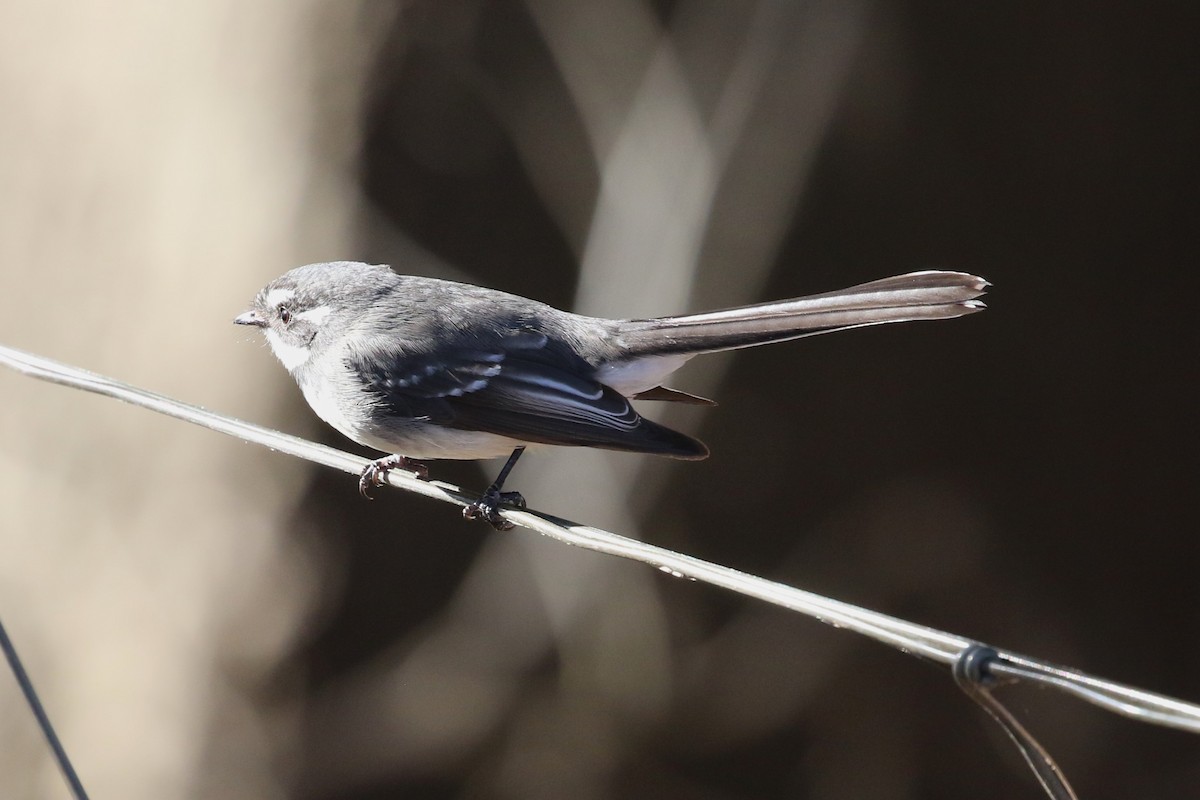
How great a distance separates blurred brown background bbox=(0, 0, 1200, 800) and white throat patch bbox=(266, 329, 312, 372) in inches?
47.5

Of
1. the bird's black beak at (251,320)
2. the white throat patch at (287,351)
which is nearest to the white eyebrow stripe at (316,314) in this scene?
the white throat patch at (287,351)

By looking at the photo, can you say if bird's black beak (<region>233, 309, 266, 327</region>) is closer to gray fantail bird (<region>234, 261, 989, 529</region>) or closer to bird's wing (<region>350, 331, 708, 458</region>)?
gray fantail bird (<region>234, 261, 989, 529</region>)

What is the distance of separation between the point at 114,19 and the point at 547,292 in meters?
2.51

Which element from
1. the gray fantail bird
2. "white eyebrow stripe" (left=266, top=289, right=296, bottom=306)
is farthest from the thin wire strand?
"white eyebrow stripe" (left=266, top=289, right=296, bottom=306)

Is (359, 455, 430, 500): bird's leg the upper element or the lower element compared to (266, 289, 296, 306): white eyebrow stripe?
lower

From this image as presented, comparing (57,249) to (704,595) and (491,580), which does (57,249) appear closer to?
(491,580)

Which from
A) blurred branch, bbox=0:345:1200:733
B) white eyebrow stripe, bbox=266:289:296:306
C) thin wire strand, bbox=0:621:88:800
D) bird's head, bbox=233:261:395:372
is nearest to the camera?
blurred branch, bbox=0:345:1200:733

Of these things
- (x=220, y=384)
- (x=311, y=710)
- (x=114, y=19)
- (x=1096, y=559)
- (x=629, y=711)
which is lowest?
(x=311, y=710)

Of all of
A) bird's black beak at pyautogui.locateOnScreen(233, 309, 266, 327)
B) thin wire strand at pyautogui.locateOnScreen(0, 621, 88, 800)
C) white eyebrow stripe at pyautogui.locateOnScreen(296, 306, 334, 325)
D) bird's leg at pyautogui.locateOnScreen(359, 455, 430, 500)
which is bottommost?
thin wire strand at pyautogui.locateOnScreen(0, 621, 88, 800)

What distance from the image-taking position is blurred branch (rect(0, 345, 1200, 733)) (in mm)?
1417

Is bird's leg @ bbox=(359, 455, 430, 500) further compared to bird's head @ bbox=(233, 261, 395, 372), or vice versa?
bird's head @ bbox=(233, 261, 395, 372)

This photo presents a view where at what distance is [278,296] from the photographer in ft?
14.8

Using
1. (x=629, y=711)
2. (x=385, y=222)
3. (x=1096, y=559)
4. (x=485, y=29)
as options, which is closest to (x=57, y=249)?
(x=385, y=222)

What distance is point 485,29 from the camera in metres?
5.95
